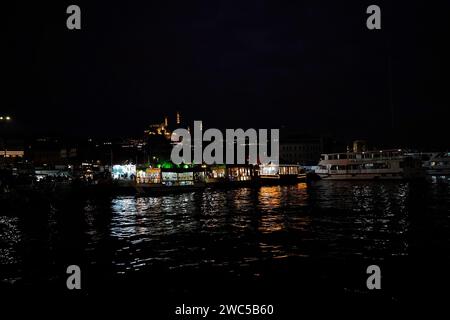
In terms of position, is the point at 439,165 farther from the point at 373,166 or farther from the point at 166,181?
the point at 166,181

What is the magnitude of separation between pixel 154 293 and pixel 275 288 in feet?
10.9

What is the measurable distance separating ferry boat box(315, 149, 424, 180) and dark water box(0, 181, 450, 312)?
4808 cm

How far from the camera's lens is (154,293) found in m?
10.6

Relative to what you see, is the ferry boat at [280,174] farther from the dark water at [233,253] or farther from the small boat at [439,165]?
the dark water at [233,253]

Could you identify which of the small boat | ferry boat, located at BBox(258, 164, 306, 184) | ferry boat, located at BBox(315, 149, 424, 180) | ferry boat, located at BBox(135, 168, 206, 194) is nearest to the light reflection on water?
ferry boat, located at BBox(135, 168, 206, 194)

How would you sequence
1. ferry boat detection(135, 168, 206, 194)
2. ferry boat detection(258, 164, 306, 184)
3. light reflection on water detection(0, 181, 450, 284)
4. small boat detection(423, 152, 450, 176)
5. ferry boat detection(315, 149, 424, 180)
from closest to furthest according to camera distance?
light reflection on water detection(0, 181, 450, 284) < ferry boat detection(135, 168, 206, 194) < ferry boat detection(315, 149, 424, 180) < ferry boat detection(258, 164, 306, 184) < small boat detection(423, 152, 450, 176)

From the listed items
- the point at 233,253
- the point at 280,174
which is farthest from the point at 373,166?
the point at 233,253

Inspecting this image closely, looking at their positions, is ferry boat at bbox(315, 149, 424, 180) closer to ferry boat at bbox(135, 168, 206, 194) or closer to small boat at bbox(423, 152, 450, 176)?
small boat at bbox(423, 152, 450, 176)

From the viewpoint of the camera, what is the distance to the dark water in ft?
36.3

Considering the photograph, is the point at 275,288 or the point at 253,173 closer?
the point at 275,288

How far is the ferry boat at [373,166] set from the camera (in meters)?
70.7
